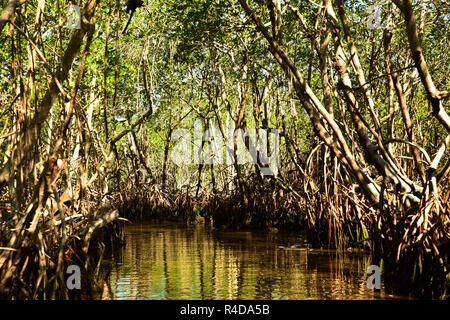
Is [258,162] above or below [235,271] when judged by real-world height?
above

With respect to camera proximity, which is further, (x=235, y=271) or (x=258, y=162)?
(x=258, y=162)

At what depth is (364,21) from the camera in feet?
32.1

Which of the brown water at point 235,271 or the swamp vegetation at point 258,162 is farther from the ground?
the swamp vegetation at point 258,162

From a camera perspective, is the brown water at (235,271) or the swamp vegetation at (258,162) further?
the brown water at (235,271)

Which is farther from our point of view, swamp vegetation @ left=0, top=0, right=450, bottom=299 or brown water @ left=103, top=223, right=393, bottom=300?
brown water @ left=103, top=223, right=393, bottom=300

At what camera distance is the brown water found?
507 centimetres

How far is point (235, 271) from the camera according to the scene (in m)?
6.30

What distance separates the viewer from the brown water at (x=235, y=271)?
5070 millimetres

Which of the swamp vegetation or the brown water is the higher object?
the swamp vegetation
